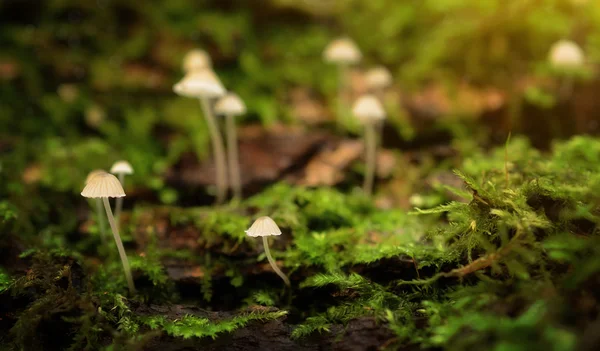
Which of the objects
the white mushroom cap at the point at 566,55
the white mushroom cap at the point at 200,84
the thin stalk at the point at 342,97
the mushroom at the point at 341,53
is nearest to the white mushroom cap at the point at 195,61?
the white mushroom cap at the point at 200,84

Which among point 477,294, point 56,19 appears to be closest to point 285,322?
point 477,294

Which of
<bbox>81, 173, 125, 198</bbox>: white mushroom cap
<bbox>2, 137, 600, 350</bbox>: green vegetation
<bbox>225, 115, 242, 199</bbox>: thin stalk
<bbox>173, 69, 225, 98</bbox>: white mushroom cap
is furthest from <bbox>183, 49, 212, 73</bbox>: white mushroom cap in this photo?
<bbox>81, 173, 125, 198</bbox>: white mushroom cap

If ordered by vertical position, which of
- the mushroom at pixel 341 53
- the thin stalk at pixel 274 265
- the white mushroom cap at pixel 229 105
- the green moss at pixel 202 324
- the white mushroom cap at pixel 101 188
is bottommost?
the green moss at pixel 202 324

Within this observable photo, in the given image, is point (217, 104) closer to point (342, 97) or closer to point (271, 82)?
point (271, 82)

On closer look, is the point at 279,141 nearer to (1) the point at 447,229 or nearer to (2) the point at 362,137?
(2) the point at 362,137

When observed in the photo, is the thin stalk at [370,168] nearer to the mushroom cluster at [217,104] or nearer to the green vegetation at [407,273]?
the green vegetation at [407,273]

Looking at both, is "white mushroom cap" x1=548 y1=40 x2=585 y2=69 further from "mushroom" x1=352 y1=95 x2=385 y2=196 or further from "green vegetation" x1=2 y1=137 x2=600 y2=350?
"mushroom" x1=352 y1=95 x2=385 y2=196
